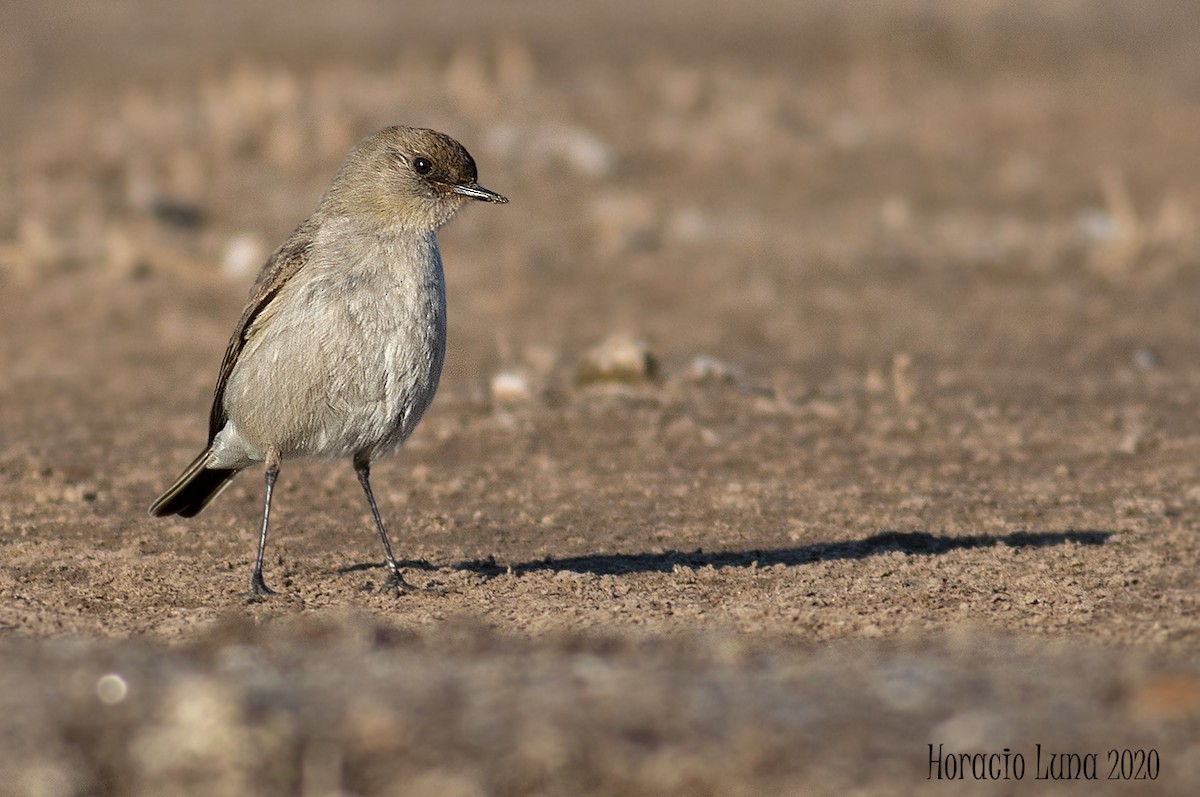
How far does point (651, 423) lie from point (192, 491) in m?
3.74

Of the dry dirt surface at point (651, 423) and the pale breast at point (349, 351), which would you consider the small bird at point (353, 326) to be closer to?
the pale breast at point (349, 351)

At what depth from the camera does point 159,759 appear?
4547mm

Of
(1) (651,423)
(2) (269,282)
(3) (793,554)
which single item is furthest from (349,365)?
(1) (651,423)

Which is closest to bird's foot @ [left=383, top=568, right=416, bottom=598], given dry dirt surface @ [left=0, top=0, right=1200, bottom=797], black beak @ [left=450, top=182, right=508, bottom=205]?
dry dirt surface @ [left=0, top=0, right=1200, bottom=797]

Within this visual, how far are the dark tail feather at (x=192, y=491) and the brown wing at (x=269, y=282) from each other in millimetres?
389

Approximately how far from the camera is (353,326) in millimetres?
7207

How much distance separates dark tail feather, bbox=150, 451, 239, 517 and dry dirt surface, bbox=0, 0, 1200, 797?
0.23m

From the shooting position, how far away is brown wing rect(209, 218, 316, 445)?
755 cm

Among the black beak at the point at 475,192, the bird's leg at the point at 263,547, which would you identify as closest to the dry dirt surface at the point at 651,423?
the bird's leg at the point at 263,547

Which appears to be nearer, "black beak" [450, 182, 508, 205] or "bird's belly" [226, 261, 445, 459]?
"bird's belly" [226, 261, 445, 459]

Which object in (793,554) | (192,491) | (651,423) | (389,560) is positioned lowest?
(793,554)

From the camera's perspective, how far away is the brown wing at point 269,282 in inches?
297

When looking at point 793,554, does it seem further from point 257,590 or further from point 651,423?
point 651,423

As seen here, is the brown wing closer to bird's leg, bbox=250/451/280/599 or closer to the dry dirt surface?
bird's leg, bbox=250/451/280/599
